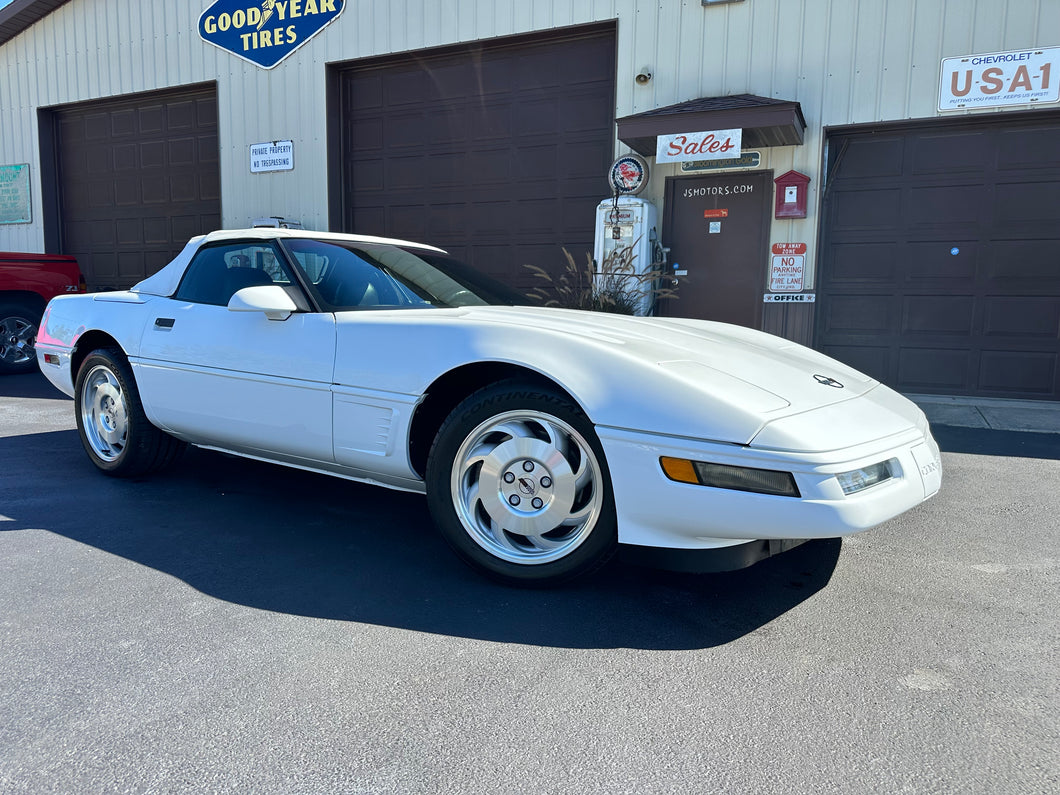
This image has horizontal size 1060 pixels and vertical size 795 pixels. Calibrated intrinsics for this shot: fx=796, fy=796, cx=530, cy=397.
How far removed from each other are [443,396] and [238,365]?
3.33 ft

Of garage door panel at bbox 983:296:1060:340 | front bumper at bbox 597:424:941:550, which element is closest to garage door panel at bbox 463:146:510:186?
garage door panel at bbox 983:296:1060:340

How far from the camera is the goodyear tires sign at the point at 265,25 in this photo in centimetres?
1068

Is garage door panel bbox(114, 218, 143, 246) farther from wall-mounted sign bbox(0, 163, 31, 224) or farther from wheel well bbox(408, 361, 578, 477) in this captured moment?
wheel well bbox(408, 361, 578, 477)

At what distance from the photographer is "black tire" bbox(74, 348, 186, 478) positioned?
394cm

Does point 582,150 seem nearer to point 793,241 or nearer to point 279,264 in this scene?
point 793,241

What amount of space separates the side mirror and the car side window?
21cm

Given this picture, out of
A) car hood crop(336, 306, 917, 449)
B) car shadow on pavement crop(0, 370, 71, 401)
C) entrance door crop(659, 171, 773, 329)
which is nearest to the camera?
car hood crop(336, 306, 917, 449)

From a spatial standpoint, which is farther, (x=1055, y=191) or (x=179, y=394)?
(x=1055, y=191)

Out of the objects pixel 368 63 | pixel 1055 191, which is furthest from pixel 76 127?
pixel 1055 191

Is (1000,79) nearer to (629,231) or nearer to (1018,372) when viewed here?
(1018,372)

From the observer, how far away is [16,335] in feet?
30.2

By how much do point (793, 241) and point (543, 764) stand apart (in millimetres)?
7422

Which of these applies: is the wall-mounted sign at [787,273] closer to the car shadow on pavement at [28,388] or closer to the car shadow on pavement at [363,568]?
the car shadow on pavement at [363,568]

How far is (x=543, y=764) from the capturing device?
171cm
